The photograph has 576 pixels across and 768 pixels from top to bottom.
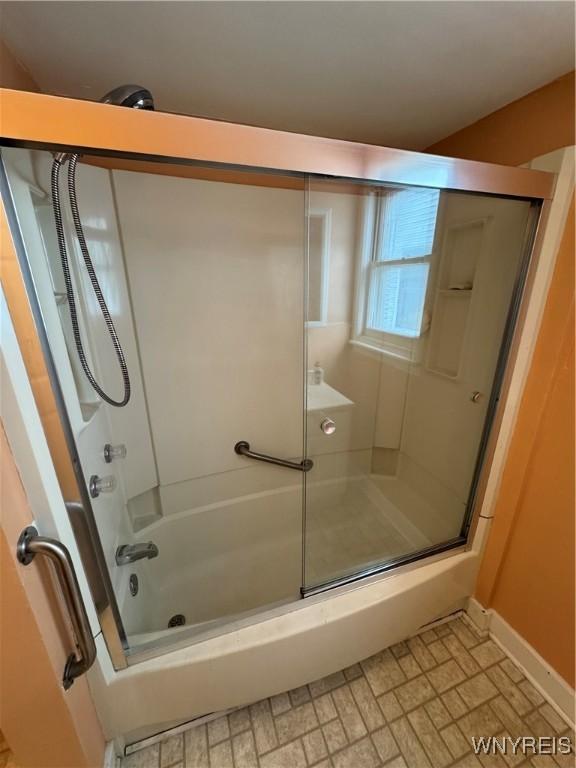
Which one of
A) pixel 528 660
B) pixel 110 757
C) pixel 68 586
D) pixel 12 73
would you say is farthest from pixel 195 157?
pixel 528 660

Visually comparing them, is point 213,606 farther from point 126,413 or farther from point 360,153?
point 360,153

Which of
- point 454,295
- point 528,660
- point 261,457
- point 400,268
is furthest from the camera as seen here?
point 261,457

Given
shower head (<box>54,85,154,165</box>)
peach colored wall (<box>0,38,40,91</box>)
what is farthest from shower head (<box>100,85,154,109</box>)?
peach colored wall (<box>0,38,40,91</box>)

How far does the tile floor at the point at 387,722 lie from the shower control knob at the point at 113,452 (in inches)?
38.9

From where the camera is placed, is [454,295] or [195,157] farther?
[454,295]

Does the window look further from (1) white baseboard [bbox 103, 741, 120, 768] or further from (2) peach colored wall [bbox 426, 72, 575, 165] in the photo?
(1) white baseboard [bbox 103, 741, 120, 768]

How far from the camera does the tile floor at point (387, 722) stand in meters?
1.01

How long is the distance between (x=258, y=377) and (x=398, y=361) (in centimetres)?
81

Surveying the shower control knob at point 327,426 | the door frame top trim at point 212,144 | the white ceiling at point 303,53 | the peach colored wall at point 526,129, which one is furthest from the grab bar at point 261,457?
the peach colored wall at point 526,129

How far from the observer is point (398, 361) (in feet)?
5.80

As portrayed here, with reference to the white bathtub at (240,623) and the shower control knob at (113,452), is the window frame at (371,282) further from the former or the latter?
the shower control knob at (113,452)

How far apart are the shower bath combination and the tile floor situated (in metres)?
0.11

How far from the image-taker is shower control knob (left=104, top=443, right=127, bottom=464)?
1.20 metres

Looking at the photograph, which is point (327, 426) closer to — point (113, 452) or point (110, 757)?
point (113, 452)
